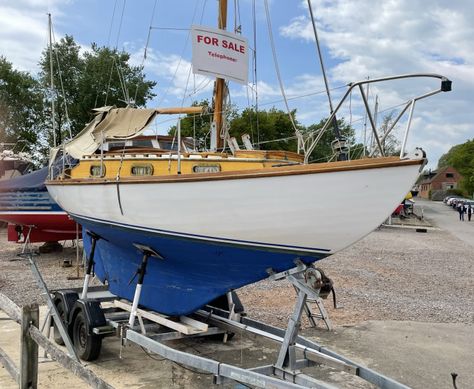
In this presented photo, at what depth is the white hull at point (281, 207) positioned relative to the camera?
3707mm

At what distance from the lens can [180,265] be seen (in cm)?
521

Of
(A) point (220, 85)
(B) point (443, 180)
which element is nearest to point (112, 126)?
(A) point (220, 85)

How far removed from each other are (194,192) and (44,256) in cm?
1172

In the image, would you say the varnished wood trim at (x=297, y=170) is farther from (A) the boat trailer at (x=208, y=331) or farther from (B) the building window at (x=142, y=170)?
(B) the building window at (x=142, y=170)

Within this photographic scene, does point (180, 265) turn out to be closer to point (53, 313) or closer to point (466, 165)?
point (53, 313)

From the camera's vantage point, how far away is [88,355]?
18.2 ft

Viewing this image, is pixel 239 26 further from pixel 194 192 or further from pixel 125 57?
pixel 125 57

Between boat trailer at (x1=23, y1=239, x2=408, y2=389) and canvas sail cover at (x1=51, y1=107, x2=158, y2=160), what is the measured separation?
1730mm

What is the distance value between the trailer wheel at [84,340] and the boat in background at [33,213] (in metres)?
8.04

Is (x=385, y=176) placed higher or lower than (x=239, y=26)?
lower

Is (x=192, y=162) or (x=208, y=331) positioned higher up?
(x=192, y=162)

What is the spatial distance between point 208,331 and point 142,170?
2.22m

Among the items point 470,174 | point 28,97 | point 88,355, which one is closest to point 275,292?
point 88,355

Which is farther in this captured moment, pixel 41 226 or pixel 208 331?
pixel 41 226
